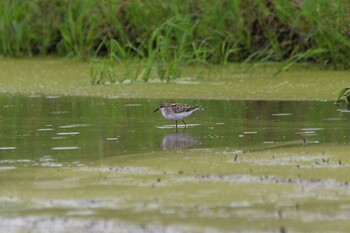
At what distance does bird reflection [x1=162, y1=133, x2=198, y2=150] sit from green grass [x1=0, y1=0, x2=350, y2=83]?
3.50 meters

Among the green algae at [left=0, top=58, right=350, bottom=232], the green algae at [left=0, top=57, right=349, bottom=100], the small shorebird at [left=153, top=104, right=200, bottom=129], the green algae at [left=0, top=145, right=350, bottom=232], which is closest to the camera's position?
the green algae at [left=0, top=145, right=350, bottom=232]

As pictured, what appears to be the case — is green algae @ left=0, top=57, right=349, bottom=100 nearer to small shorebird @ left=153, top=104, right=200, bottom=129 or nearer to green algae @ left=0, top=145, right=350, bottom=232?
small shorebird @ left=153, top=104, right=200, bottom=129

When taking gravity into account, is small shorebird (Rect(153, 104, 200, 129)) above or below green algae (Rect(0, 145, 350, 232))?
below

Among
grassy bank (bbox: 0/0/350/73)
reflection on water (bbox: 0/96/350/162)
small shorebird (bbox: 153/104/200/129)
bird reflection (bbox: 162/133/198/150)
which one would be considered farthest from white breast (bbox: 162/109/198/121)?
grassy bank (bbox: 0/0/350/73)

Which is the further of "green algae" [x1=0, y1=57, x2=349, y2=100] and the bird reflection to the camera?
"green algae" [x1=0, y1=57, x2=349, y2=100]

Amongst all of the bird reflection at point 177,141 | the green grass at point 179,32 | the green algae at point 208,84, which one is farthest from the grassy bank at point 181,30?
the bird reflection at point 177,141

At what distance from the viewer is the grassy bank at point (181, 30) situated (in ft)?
42.5

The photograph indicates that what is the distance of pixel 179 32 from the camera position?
13.5 meters

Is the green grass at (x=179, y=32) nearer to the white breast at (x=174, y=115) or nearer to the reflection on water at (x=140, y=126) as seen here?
the reflection on water at (x=140, y=126)

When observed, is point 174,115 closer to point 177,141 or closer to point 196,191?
point 177,141

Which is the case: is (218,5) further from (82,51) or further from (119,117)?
(119,117)

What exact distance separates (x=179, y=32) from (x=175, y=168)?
6083 millimetres

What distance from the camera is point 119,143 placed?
8.94m

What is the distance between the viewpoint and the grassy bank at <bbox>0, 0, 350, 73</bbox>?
13.0 m
